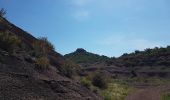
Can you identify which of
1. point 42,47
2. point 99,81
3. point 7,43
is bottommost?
point 99,81

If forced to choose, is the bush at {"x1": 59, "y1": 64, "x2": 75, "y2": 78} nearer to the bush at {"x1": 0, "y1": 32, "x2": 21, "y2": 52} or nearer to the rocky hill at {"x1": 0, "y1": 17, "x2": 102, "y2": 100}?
the rocky hill at {"x1": 0, "y1": 17, "x2": 102, "y2": 100}

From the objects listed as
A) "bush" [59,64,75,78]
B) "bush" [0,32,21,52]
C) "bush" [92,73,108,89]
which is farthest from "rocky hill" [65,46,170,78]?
"bush" [0,32,21,52]

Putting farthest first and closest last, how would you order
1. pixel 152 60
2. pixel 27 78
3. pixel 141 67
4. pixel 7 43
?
pixel 152 60
pixel 141 67
pixel 7 43
pixel 27 78

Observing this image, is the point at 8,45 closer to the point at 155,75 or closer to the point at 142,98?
the point at 142,98

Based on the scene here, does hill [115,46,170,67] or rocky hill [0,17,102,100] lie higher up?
hill [115,46,170,67]

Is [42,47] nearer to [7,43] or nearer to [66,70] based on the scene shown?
[66,70]

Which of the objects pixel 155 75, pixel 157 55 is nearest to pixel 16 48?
pixel 155 75

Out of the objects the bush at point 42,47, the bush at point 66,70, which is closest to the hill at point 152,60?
the bush at point 42,47

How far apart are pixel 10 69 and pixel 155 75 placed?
67.4 m

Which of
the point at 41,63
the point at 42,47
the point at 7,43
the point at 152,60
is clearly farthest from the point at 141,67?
the point at 7,43

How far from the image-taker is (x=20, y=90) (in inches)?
871

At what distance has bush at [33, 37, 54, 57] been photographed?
35319 millimetres

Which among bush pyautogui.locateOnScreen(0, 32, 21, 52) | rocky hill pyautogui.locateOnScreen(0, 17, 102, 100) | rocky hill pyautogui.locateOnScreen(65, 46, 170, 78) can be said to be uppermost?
rocky hill pyautogui.locateOnScreen(65, 46, 170, 78)

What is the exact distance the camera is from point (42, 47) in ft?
123
